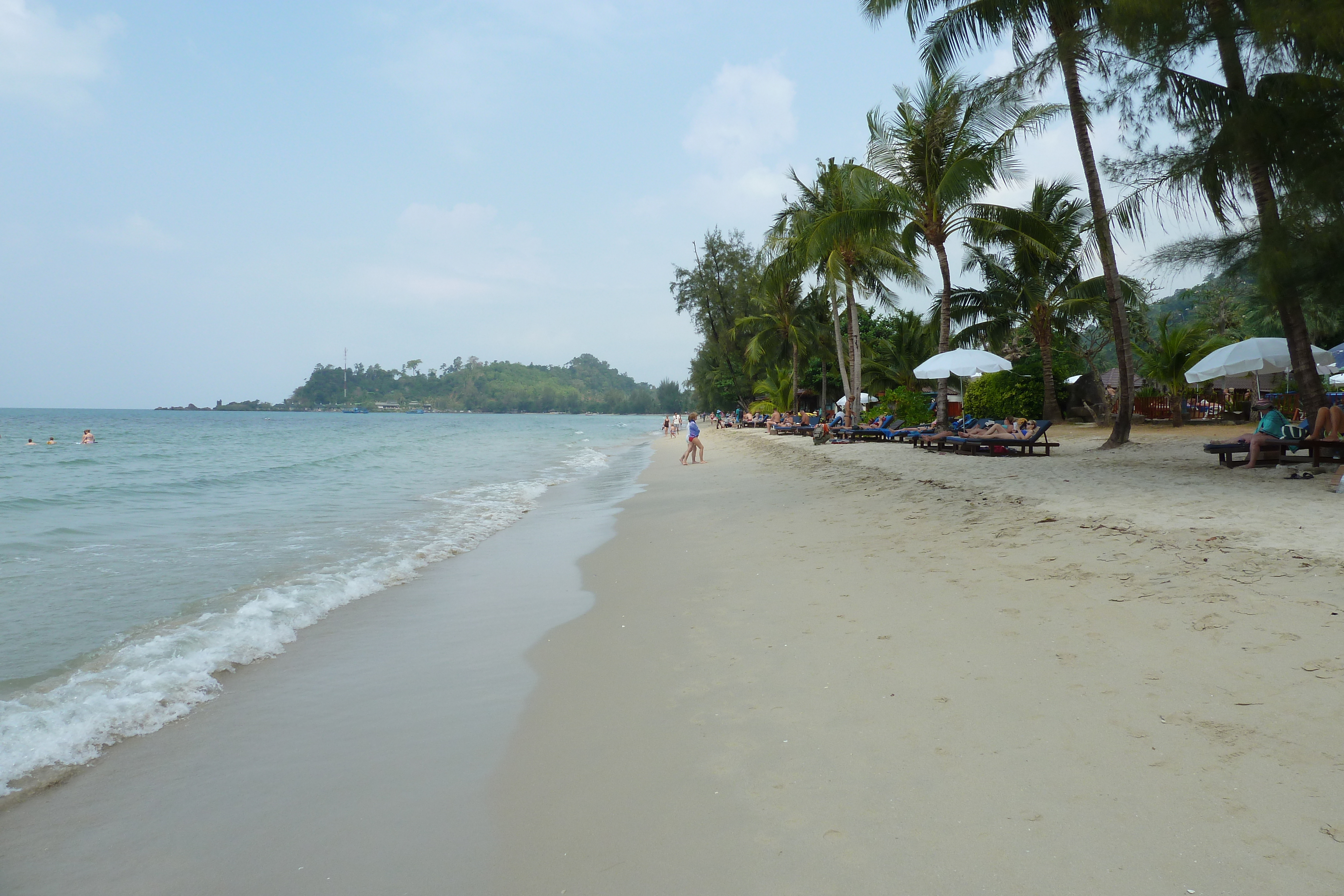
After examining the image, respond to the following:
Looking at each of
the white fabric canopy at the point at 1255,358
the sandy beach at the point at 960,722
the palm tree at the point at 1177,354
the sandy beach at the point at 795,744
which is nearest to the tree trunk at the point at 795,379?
the palm tree at the point at 1177,354

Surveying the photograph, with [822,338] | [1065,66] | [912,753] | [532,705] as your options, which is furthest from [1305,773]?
[822,338]

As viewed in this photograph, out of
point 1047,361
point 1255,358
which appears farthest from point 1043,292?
point 1255,358

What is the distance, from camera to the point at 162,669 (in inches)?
164

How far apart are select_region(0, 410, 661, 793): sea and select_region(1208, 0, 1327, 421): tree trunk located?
31.5ft

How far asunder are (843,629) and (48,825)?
3.50m

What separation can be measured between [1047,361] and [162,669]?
76.0 ft

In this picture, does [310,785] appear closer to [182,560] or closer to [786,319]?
[182,560]

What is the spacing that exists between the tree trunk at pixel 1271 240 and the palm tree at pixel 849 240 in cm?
823

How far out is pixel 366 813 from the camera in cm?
258

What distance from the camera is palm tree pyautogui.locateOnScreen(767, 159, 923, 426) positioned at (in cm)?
1708

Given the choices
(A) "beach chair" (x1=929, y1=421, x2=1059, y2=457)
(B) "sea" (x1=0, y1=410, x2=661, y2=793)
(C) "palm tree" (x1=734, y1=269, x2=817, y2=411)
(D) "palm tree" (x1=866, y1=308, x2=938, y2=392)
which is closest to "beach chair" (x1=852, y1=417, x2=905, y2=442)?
(A) "beach chair" (x1=929, y1=421, x2=1059, y2=457)

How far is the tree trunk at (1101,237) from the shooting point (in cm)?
1230

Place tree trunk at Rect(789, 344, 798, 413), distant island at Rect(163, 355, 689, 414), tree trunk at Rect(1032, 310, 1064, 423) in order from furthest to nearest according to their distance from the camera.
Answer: distant island at Rect(163, 355, 689, 414) → tree trunk at Rect(789, 344, 798, 413) → tree trunk at Rect(1032, 310, 1064, 423)

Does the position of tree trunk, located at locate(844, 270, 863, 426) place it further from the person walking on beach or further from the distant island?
the distant island
